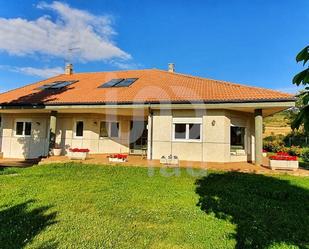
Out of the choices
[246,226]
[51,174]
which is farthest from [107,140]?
[246,226]

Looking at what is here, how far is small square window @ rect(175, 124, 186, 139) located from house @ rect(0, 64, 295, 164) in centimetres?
6

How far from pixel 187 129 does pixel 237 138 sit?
3.44m

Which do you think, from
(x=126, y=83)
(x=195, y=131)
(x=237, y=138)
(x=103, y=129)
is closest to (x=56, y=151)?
(x=103, y=129)

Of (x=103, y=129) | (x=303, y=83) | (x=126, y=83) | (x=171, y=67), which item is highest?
(x=171, y=67)

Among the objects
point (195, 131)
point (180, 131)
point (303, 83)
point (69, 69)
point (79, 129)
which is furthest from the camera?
point (69, 69)

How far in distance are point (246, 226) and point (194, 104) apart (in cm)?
906

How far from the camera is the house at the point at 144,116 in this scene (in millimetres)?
15297

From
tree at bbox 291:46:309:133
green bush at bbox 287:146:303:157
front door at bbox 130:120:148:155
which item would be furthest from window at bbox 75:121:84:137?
green bush at bbox 287:146:303:157

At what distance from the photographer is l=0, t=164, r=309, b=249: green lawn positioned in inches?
230

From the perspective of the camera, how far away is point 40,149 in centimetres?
2020

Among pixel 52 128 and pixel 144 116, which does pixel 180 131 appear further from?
pixel 52 128

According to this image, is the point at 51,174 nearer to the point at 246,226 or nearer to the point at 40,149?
the point at 40,149

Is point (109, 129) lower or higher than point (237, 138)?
higher

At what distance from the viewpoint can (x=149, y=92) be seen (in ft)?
56.6
